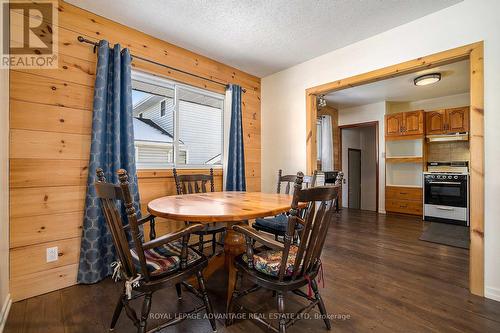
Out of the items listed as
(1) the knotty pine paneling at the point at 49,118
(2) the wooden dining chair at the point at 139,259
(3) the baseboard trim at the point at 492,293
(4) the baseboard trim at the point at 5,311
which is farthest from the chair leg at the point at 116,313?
(3) the baseboard trim at the point at 492,293

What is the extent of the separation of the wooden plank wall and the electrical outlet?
0.03 metres

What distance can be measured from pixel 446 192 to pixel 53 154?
5.84 m

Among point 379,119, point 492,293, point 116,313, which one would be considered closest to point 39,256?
point 116,313

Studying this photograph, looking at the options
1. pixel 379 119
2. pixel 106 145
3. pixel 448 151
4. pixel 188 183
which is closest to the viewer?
pixel 106 145

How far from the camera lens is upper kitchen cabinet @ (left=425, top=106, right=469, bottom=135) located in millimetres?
4441

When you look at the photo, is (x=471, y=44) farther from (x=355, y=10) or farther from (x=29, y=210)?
(x=29, y=210)

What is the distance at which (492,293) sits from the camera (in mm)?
1811

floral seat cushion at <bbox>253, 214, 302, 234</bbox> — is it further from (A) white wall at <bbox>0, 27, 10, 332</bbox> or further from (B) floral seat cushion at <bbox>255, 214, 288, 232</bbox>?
(A) white wall at <bbox>0, 27, 10, 332</bbox>

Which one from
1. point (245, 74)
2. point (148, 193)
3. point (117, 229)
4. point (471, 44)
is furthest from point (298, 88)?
point (117, 229)

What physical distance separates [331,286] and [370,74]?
2.22m

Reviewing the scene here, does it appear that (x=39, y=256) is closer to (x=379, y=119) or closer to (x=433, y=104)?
(x=379, y=119)

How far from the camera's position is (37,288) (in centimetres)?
187

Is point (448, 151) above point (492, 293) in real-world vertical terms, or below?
above

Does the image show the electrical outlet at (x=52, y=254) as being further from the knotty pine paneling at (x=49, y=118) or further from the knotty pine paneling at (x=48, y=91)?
the knotty pine paneling at (x=48, y=91)
